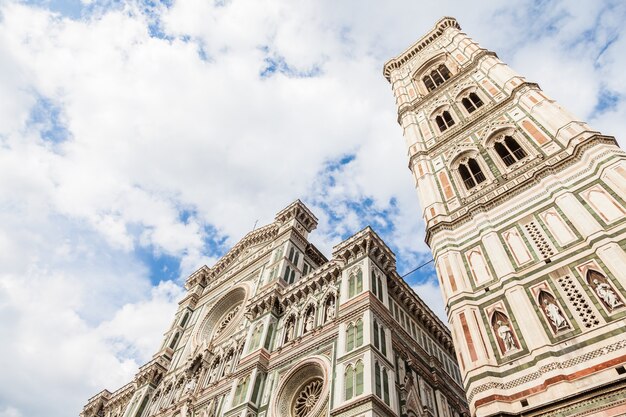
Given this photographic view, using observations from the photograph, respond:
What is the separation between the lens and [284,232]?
28.1 m

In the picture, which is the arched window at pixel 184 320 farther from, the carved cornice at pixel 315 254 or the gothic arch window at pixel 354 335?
the gothic arch window at pixel 354 335

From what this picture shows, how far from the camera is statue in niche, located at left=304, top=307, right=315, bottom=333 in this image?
18.2 m

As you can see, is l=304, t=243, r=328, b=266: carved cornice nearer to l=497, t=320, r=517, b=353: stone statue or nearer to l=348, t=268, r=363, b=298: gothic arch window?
l=348, t=268, r=363, b=298: gothic arch window

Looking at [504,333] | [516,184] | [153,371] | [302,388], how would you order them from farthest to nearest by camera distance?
[153,371]
[302,388]
[516,184]
[504,333]

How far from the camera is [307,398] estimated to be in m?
15.6

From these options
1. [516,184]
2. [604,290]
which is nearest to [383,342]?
[604,290]

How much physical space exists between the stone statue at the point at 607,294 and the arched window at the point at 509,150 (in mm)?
7374

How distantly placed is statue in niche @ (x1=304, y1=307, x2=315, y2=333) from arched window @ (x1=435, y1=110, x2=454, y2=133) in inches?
471

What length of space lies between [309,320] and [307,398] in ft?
12.4

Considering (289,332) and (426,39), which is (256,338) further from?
(426,39)

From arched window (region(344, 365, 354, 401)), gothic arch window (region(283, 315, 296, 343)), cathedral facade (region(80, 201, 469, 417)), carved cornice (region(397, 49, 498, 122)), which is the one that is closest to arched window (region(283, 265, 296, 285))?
cathedral facade (region(80, 201, 469, 417))

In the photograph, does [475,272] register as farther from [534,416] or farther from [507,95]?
[507,95]

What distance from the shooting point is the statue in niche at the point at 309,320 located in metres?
18.2

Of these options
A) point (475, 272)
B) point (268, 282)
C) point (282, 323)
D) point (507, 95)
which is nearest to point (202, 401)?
point (282, 323)
